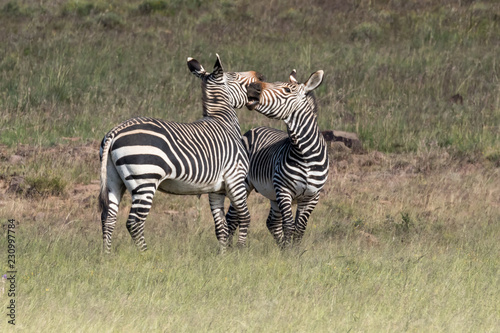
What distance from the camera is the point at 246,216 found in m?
7.73

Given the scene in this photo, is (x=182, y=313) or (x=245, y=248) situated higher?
(x=182, y=313)

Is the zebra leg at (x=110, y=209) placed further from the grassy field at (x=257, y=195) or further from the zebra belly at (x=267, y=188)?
the zebra belly at (x=267, y=188)

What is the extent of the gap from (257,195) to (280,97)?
3299mm

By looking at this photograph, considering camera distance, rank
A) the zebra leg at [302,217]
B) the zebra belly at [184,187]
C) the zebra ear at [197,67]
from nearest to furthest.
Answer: the zebra belly at [184,187] < the zebra leg at [302,217] < the zebra ear at [197,67]

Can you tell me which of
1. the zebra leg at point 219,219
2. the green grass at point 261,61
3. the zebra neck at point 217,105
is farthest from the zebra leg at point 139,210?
the green grass at point 261,61

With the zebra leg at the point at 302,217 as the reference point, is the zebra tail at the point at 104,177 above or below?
above

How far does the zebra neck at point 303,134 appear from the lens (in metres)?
7.65

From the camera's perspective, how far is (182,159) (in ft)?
22.7

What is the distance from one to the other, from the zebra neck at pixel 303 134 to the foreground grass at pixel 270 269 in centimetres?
101

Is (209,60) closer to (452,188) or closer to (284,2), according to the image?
(284,2)

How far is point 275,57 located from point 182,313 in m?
12.0

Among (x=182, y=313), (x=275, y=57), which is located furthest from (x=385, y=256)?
(x=275, y=57)

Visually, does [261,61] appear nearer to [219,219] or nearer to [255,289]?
[219,219]

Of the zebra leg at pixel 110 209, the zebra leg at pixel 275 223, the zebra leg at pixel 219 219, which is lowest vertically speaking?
the zebra leg at pixel 275 223
